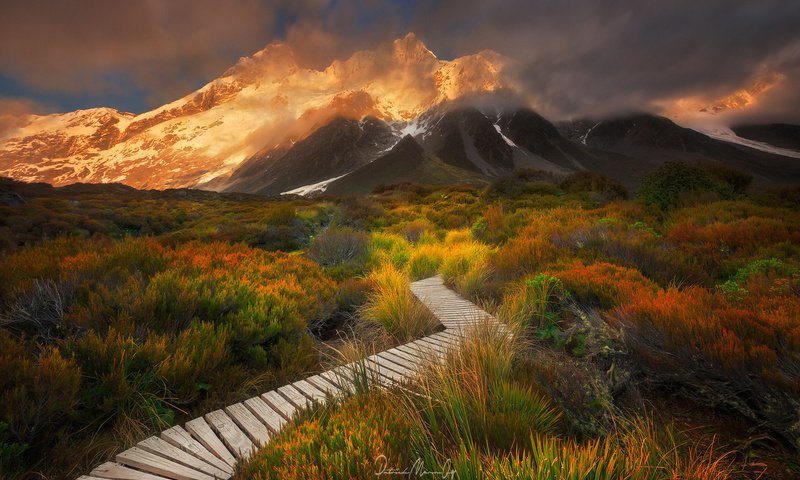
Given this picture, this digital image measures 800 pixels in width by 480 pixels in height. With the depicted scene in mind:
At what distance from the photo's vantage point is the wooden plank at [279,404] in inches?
109

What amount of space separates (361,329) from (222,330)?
2170 millimetres

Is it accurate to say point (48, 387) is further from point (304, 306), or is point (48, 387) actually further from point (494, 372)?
point (494, 372)

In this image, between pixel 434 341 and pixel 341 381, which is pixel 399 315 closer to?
pixel 434 341

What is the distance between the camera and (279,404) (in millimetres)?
2939

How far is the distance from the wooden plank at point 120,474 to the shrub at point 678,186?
13411 mm

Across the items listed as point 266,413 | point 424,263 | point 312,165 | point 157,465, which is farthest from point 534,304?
point 312,165

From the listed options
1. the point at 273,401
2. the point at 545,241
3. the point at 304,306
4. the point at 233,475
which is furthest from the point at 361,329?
the point at 545,241

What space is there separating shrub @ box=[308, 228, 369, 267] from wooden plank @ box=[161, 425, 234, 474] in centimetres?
648

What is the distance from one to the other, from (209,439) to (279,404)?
1.80ft

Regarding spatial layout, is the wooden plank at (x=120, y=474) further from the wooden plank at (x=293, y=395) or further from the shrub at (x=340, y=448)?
the wooden plank at (x=293, y=395)

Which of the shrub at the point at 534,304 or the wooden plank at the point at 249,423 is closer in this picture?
the wooden plank at the point at 249,423

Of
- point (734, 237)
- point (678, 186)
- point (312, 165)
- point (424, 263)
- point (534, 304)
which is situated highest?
point (312, 165)

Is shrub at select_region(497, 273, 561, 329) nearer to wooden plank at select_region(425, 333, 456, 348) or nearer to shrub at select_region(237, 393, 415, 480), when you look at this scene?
wooden plank at select_region(425, 333, 456, 348)

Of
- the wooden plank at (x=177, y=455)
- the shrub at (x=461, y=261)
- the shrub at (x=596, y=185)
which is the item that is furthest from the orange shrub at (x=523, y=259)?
the shrub at (x=596, y=185)
